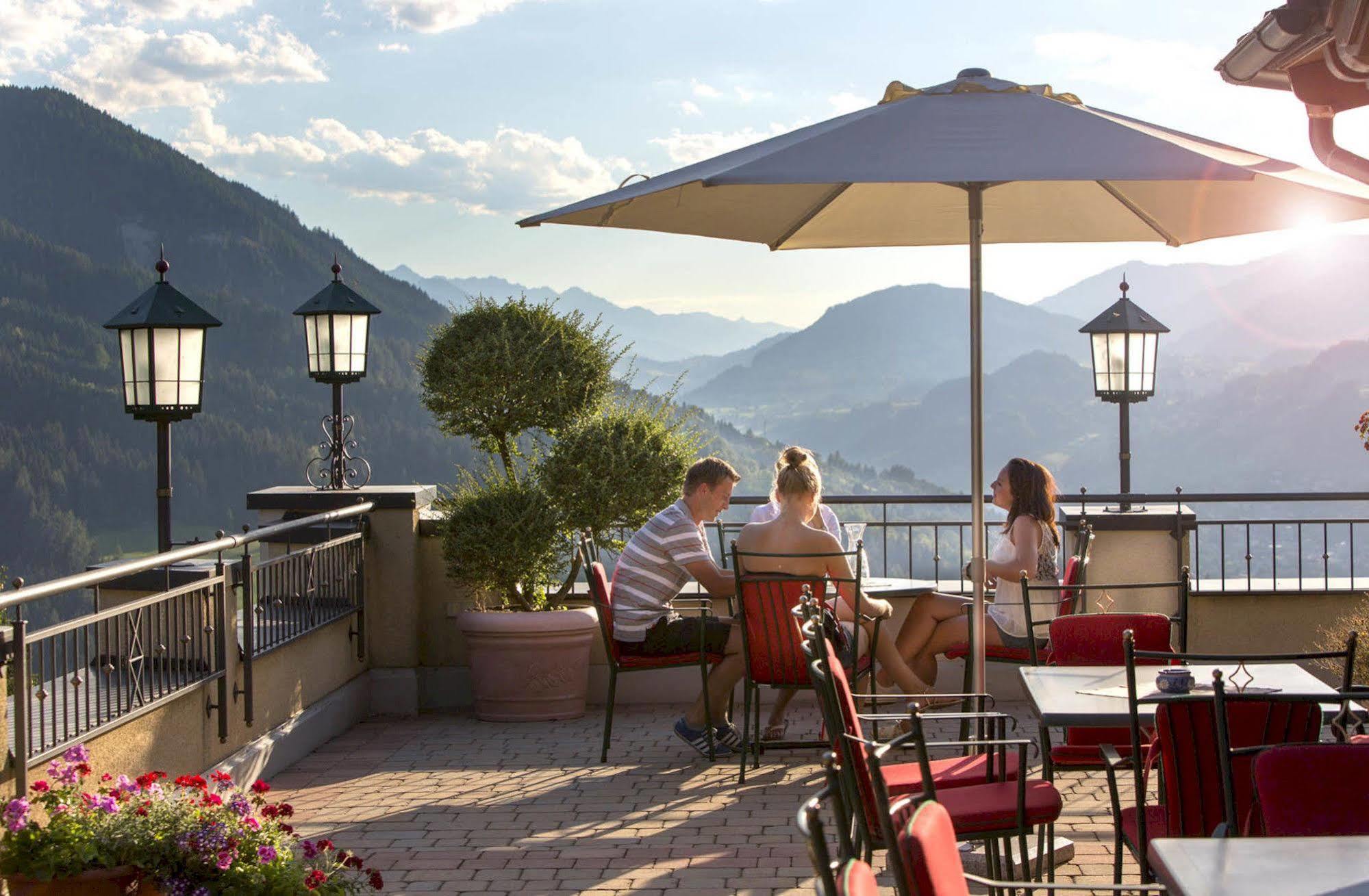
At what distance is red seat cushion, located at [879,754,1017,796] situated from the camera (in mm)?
3410

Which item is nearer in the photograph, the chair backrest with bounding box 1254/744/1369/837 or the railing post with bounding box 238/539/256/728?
the chair backrest with bounding box 1254/744/1369/837

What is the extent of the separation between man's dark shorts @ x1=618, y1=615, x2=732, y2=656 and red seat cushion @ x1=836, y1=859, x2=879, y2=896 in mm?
4311

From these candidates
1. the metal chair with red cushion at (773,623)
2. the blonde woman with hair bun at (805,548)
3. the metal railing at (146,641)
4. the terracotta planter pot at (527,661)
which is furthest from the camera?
the terracotta planter pot at (527,661)

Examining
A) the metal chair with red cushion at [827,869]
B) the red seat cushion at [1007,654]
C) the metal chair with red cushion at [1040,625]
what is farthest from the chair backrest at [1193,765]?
the red seat cushion at [1007,654]

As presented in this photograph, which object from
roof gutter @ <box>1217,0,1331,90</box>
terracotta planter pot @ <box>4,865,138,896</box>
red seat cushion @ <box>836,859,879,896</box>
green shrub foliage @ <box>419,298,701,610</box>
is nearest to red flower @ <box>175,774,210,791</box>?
terracotta planter pot @ <box>4,865,138,896</box>

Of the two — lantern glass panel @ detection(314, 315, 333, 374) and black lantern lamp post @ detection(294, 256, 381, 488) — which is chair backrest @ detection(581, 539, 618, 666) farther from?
lantern glass panel @ detection(314, 315, 333, 374)

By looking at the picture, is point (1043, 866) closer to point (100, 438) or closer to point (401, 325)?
point (100, 438)

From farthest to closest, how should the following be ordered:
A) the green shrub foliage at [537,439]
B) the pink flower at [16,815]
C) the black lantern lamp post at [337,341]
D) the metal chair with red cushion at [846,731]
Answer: the black lantern lamp post at [337,341]
the green shrub foliage at [537,439]
the pink flower at [16,815]
the metal chair with red cushion at [846,731]

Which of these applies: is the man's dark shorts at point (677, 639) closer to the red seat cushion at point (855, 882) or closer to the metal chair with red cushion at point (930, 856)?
the metal chair with red cushion at point (930, 856)

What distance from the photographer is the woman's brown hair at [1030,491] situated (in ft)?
17.9

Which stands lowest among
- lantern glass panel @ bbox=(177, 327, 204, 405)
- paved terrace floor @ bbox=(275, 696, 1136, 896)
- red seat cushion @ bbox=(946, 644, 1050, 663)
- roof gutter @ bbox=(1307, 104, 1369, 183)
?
paved terrace floor @ bbox=(275, 696, 1136, 896)

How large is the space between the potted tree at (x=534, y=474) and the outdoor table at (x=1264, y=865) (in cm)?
466

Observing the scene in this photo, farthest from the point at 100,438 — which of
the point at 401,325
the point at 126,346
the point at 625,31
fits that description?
the point at 126,346

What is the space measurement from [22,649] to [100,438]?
→ 191 ft
